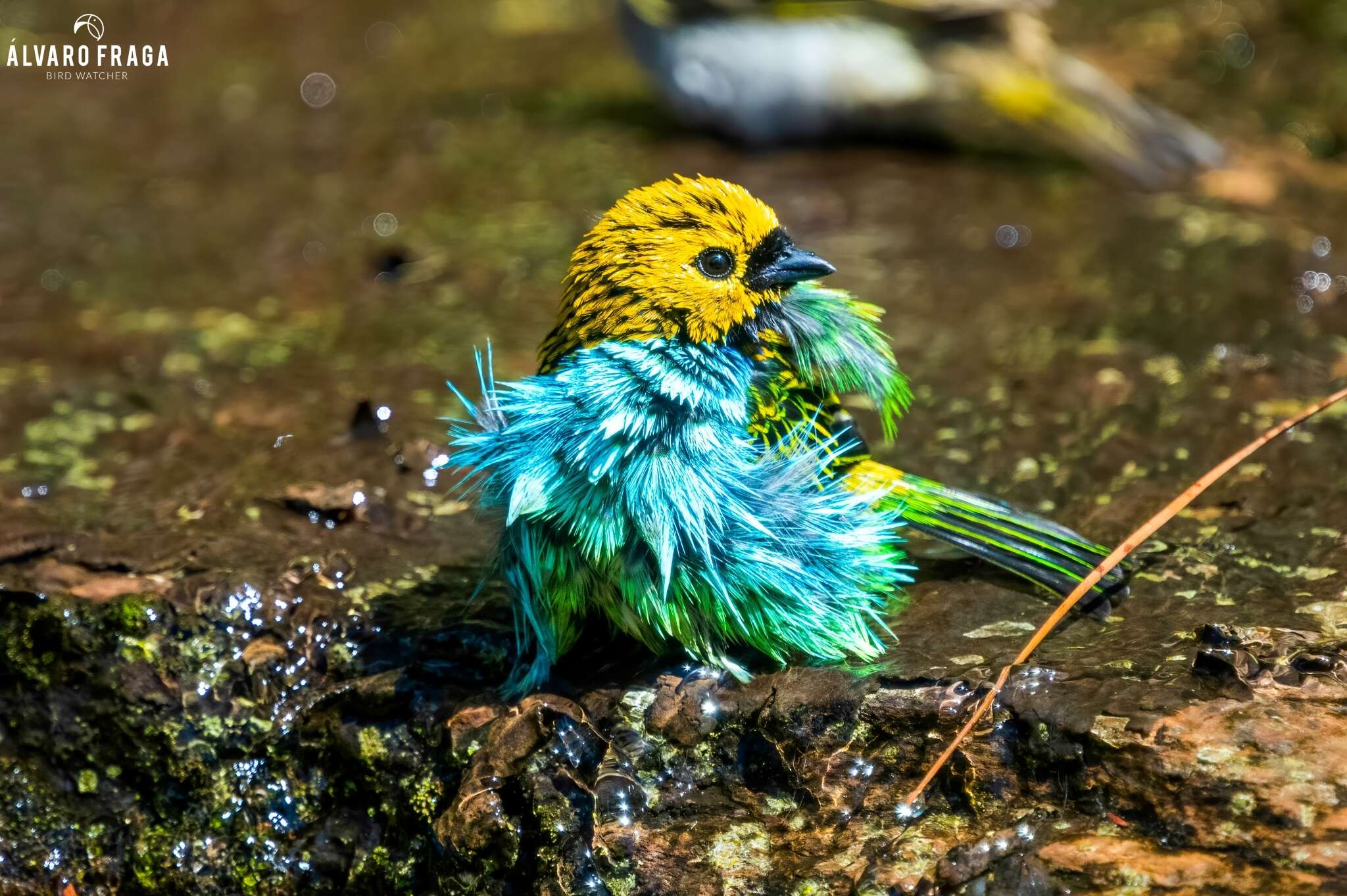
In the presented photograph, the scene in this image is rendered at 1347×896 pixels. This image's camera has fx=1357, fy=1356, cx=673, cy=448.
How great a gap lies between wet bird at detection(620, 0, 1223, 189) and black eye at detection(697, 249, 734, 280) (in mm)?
4101

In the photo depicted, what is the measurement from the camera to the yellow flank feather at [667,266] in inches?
113

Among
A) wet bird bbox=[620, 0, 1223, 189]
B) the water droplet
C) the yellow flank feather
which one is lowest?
the yellow flank feather

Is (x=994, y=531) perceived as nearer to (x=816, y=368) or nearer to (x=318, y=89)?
(x=816, y=368)

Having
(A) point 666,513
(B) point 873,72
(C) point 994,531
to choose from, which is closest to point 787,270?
(A) point 666,513

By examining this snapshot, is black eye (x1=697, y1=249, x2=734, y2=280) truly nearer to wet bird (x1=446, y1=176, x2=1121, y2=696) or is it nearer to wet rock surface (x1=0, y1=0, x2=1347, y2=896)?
wet bird (x1=446, y1=176, x2=1121, y2=696)

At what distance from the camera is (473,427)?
354 cm

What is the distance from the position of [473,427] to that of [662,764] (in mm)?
1121

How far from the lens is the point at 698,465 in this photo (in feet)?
9.18

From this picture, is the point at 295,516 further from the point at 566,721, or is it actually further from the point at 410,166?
the point at 410,166

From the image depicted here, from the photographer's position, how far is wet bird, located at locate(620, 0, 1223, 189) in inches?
261

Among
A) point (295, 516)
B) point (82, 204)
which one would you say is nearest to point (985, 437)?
point (295, 516)

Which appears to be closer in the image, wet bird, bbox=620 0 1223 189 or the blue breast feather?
the blue breast feather

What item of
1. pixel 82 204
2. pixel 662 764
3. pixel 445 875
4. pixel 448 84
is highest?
pixel 448 84

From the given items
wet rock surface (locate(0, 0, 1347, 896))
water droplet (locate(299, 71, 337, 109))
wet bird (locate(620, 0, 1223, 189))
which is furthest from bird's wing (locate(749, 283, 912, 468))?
water droplet (locate(299, 71, 337, 109))
